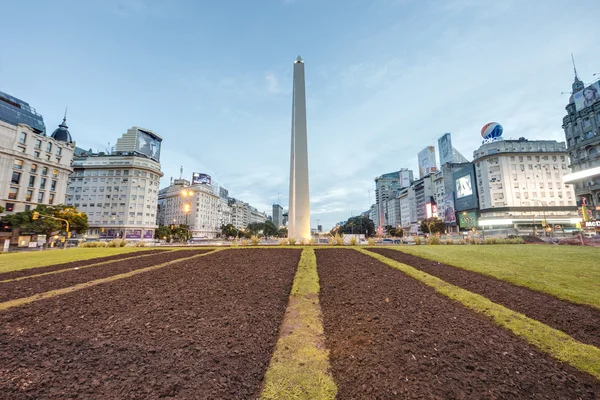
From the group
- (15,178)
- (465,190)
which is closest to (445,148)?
(465,190)

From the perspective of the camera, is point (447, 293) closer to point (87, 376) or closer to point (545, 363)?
point (545, 363)

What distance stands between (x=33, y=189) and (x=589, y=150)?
414ft

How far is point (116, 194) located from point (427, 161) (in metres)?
169

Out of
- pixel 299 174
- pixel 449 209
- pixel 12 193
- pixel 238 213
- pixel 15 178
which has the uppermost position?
pixel 238 213

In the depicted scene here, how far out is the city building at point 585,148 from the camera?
54597 mm

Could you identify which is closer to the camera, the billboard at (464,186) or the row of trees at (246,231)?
the billboard at (464,186)

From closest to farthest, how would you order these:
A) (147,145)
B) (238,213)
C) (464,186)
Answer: (464,186) < (147,145) < (238,213)

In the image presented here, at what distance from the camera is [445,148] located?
466 feet

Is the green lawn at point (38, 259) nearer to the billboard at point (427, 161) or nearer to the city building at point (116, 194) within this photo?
the city building at point (116, 194)

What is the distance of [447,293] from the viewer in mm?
6496

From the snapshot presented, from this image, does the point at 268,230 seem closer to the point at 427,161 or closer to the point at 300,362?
the point at 427,161

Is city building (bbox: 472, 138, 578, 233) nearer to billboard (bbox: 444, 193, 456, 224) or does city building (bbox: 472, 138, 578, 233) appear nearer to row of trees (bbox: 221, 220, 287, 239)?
billboard (bbox: 444, 193, 456, 224)

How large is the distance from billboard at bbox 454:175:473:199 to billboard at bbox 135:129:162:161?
127m

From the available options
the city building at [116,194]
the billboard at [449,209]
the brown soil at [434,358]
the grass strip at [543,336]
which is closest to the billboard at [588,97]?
the billboard at [449,209]
